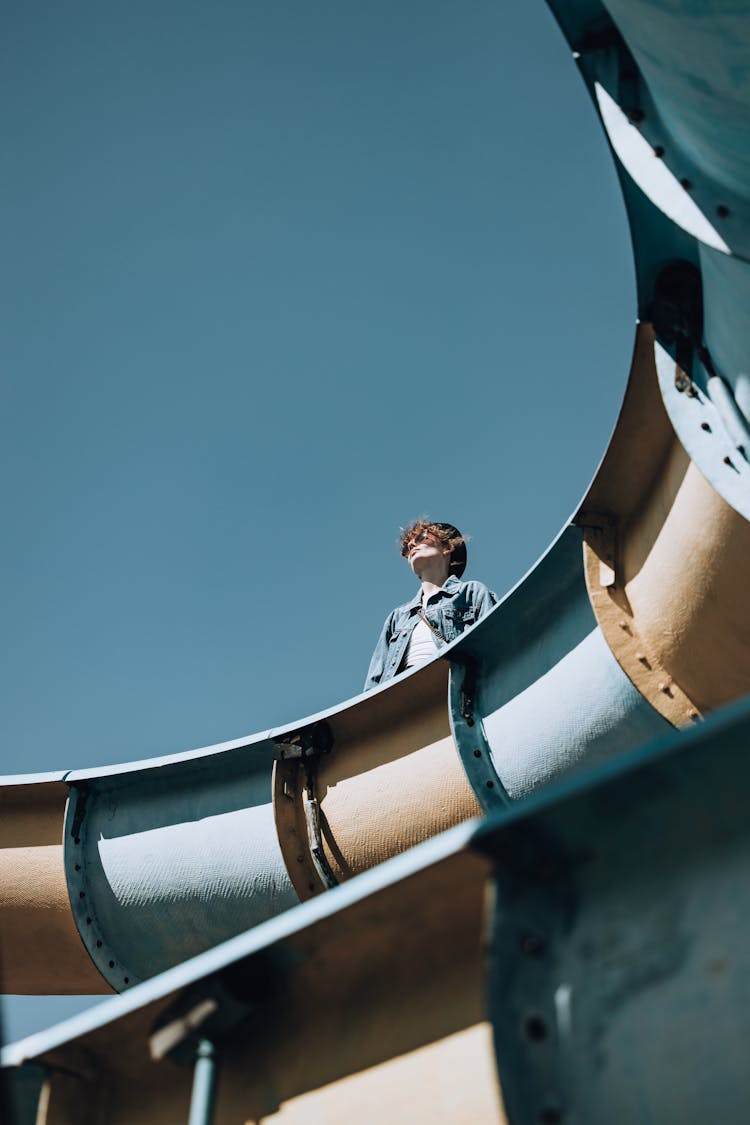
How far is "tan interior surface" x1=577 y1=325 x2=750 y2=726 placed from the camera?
316cm

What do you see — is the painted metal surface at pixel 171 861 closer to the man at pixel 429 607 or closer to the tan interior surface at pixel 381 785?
the tan interior surface at pixel 381 785

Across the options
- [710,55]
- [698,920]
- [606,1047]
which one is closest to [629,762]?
[698,920]

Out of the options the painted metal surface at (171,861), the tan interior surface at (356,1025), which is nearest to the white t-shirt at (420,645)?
the painted metal surface at (171,861)

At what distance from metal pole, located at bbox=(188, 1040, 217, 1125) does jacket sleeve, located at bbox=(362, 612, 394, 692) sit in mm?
3523

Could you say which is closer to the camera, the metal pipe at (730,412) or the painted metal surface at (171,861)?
the metal pipe at (730,412)

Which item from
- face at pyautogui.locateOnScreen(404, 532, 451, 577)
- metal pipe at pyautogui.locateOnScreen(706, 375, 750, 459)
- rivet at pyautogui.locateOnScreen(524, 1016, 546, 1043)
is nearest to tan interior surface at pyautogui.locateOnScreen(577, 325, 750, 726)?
metal pipe at pyautogui.locateOnScreen(706, 375, 750, 459)

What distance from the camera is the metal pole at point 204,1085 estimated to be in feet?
5.42

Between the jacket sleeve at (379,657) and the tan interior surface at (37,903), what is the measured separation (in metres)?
1.46

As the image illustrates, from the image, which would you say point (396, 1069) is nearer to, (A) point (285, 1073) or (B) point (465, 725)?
(A) point (285, 1073)

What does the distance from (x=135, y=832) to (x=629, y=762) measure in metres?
3.74

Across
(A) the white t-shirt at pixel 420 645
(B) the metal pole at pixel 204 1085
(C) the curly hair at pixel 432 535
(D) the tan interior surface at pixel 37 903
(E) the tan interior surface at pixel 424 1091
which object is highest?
(C) the curly hair at pixel 432 535

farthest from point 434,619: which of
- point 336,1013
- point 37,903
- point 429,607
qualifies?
point 336,1013

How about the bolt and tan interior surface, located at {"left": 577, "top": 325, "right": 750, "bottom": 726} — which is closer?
the bolt

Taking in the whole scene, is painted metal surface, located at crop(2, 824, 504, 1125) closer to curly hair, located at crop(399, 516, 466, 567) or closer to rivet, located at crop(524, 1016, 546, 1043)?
rivet, located at crop(524, 1016, 546, 1043)
